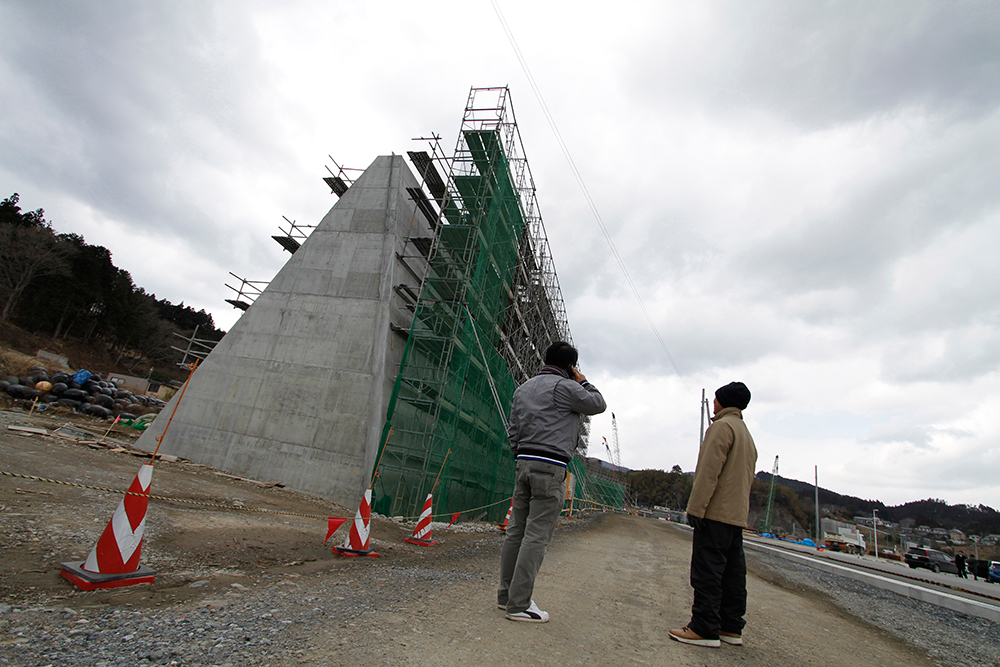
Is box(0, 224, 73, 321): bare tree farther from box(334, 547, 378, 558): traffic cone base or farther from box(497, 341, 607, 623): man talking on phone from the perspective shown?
box(497, 341, 607, 623): man talking on phone

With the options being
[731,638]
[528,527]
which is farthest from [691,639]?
[528,527]

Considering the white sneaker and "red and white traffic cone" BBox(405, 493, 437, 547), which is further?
"red and white traffic cone" BBox(405, 493, 437, 547)

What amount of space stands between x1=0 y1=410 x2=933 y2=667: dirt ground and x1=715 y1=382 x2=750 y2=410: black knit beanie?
159 cm

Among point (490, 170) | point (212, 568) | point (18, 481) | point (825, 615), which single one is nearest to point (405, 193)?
point (490, 170)

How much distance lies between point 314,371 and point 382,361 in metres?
2.15

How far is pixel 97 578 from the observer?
307cm

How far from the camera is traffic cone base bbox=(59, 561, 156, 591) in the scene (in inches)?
120

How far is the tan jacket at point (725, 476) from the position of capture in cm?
318

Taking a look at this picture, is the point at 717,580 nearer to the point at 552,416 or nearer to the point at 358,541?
the point at 552,416

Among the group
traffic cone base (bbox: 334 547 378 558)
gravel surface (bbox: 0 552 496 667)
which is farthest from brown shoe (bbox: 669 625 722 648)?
traffic cone base (bbox: 334 547 378 558)

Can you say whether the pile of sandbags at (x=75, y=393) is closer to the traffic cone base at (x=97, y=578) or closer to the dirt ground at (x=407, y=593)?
the dirt ground at (x=407, y=593)

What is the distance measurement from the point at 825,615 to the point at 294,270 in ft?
55.2

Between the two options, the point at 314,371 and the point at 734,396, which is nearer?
the point at 734,396

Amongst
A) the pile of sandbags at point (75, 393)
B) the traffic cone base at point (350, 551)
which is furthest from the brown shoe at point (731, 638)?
the pile of sandbags at point (75, 393)
